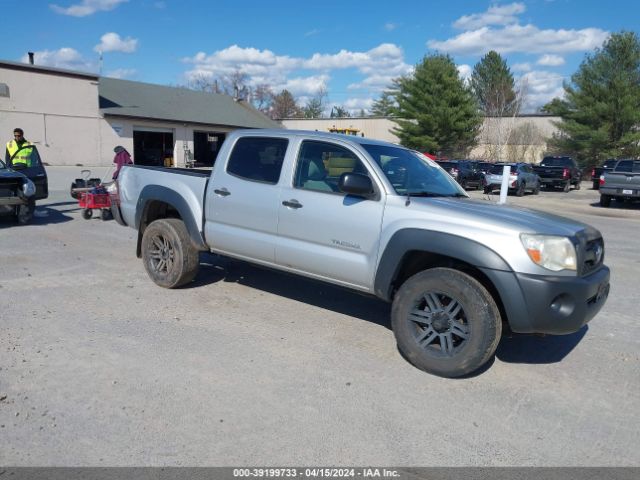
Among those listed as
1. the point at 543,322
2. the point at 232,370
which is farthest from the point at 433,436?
the point at 232,370

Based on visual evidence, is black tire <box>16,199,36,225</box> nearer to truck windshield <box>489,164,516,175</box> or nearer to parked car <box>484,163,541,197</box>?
parked car <box>484,163,541,197</box>

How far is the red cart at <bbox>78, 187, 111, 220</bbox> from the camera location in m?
11.9

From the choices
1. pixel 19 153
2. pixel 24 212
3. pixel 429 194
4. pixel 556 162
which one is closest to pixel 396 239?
pixel 429 194

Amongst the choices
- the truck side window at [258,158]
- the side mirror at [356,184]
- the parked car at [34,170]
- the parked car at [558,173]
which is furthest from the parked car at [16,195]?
the parked car at [558,173]

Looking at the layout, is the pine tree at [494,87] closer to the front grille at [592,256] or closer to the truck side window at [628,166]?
the truck side window at [628,166]

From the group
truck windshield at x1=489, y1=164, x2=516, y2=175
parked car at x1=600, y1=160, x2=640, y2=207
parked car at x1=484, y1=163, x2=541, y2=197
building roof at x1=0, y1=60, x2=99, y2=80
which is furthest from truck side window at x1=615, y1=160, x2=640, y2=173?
building roof at x1=0, y1=60, x2=99, y2=80

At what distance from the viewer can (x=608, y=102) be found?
39125mm

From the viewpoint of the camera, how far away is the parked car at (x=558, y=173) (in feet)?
97.4

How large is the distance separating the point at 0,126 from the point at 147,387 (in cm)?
3022

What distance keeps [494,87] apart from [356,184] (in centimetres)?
5839

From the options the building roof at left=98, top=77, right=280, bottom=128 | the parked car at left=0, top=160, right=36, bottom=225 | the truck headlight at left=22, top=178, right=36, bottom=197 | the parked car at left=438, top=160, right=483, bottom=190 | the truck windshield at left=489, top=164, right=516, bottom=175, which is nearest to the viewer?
the parked car at left=0, top=160, right=36, bottom=225

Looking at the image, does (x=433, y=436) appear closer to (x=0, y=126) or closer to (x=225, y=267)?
(x=225, y=267)

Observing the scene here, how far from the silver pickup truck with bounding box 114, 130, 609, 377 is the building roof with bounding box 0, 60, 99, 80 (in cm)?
2784

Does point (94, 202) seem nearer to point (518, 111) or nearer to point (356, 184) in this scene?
point (356, 184)
